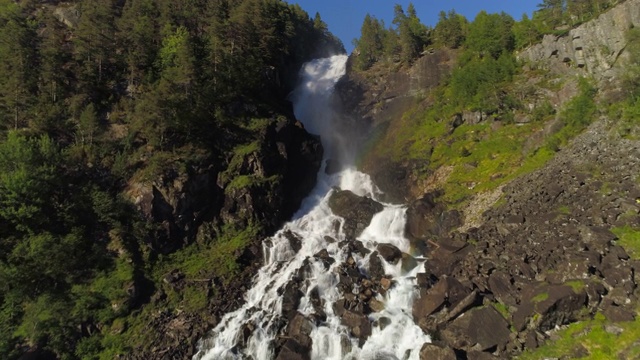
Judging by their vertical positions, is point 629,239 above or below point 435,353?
above

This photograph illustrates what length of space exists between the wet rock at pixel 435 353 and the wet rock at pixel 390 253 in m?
9.95

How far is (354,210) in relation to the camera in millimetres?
39094

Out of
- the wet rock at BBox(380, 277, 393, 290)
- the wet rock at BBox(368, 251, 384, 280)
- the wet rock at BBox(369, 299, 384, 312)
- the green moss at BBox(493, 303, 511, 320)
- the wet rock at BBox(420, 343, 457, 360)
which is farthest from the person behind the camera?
the wet rock at BBox(368, 251, 384, 280)

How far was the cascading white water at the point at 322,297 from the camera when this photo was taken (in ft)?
77.5

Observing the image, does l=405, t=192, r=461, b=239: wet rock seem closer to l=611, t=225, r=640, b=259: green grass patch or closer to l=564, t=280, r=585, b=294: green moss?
l=611, t=225, r=640, b=259: green grass patch

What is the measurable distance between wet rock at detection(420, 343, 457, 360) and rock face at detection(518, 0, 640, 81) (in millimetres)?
34784

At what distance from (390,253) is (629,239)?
1556 centimetres

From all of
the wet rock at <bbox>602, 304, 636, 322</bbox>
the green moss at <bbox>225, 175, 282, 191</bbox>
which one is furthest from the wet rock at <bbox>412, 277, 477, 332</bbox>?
the green moss at <bbox>225, 175, 282, 191</bbox>

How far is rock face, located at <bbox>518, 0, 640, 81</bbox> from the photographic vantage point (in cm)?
3894

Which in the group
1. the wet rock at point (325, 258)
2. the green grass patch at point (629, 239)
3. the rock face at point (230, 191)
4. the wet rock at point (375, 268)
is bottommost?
the wet rock at point (375, 268)

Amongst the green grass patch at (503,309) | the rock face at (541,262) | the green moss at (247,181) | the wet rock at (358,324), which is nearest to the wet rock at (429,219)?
the rock face at (541,262)

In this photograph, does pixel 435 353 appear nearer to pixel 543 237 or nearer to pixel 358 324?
pixel 358 324

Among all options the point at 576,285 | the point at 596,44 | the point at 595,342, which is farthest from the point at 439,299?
the point at 596,44

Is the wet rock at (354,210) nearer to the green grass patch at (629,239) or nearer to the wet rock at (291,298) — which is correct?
the wet rock at (291,298)
